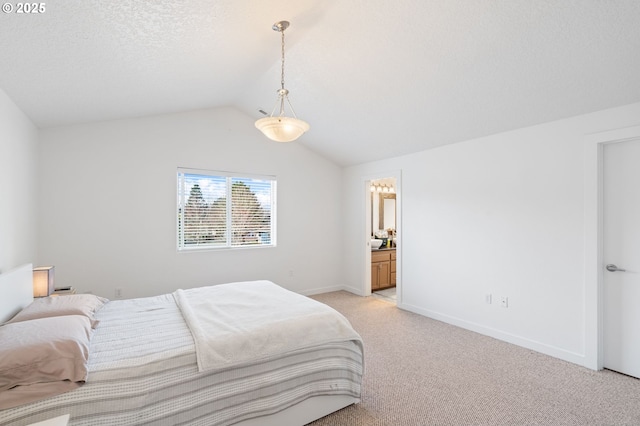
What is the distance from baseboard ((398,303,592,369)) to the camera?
116 inches

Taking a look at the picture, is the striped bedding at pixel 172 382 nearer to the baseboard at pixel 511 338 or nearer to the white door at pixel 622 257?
the baseboard at pixel 511 338

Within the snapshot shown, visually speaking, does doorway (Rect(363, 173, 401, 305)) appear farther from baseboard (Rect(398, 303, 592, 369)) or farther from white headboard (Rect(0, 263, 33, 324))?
white headboard (Rect(0, 263, 33, 324))

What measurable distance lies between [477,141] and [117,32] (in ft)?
12.3

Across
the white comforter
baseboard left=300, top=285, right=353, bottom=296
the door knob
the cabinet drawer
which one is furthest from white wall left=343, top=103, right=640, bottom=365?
the white comforter

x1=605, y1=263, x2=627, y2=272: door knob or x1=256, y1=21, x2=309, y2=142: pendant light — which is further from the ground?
x1=256, y1=21, x2=309, y2=142: pendant light

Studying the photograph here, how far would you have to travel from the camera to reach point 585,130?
9.46 feet

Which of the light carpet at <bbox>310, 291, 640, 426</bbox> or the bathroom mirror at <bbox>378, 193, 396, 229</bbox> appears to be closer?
the light carpet at <bbox>310, 291, 640, 426</bbox>

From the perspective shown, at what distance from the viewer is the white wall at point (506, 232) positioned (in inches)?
116

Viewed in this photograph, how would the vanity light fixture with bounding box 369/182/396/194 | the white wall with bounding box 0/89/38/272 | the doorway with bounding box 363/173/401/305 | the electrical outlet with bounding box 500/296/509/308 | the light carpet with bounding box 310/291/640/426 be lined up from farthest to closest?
the vanity light fixture with bounding box 369/182/396/194 → the doorway with bounding box 363/173/401/305 → the electrical outlet with bounding box 500/296/509/308 → the white wall with bounding box 0/89/38/272 → the light carpet with bounding box 310/291/640/426

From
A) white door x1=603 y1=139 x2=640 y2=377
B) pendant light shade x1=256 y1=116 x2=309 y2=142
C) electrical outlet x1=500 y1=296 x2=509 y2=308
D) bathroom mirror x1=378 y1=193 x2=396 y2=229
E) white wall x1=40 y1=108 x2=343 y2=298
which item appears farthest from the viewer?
bathroom mirror x1=378 y1=193 x2=396 y2=229

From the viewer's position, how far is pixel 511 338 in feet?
11.1

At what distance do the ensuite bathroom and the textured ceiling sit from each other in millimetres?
2501

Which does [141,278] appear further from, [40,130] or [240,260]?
[40,130]

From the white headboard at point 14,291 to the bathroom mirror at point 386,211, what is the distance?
223 inches
